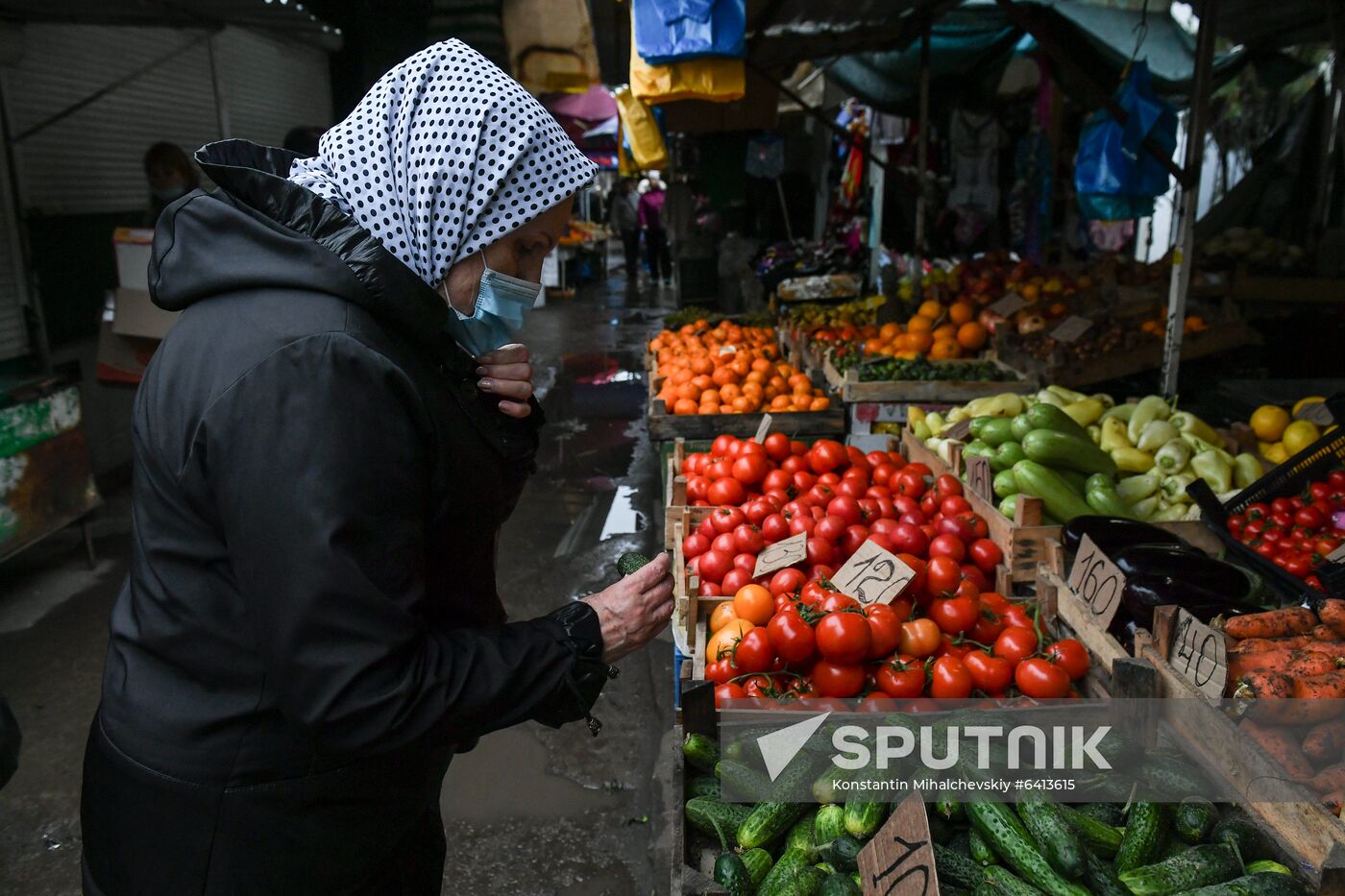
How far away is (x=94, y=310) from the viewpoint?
723cm

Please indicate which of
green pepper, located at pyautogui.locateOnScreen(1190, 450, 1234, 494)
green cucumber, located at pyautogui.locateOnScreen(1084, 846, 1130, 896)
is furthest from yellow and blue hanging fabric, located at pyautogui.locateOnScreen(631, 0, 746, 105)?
green cucumber, located at pyautogui.locateOnScreen(1084, 846, 1130, 896)

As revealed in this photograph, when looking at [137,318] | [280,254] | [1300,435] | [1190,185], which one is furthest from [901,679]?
[137,318]

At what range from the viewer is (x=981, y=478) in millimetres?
3598

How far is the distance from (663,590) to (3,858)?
3072mm

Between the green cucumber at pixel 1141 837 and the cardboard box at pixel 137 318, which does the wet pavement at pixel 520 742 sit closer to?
the cardboard box at pixel 137 318

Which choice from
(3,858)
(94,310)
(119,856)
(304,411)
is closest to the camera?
(304,411)

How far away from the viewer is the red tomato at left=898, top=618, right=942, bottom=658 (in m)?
2.53

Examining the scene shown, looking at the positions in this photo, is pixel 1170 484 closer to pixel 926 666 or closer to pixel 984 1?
pixel 926 666

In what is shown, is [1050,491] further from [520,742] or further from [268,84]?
[268,84]

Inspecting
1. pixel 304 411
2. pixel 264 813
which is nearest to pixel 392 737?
pixel 264 813

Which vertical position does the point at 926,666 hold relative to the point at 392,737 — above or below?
below

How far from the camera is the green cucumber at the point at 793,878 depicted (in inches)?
69.2

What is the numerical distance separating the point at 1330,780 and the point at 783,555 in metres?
1.51

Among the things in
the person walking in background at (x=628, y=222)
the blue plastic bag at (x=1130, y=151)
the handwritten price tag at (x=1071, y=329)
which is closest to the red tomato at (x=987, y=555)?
the blue plastic bag at (x=1130, y=151)
